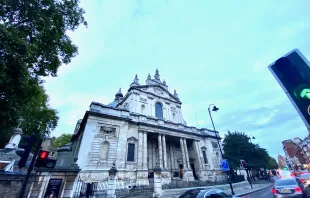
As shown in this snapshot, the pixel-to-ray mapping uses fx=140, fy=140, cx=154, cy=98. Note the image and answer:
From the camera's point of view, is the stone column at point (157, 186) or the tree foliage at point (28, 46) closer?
the tree foliage at point (28, 46)

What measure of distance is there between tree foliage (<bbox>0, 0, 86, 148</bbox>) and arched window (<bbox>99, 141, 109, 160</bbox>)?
922 centimetres

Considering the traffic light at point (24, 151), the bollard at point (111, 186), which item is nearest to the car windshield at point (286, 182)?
the bollard at point (111, 186)

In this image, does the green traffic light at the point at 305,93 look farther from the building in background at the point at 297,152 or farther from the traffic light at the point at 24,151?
the building in background at the point at 297,152

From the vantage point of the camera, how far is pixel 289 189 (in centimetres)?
797

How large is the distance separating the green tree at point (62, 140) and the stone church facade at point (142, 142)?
2837 centimetres

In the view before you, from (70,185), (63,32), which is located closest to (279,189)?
(70,185)

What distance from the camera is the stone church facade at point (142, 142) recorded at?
16.2 m

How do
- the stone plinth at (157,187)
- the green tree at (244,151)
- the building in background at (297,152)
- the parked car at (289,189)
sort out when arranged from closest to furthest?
the parked car at (289,189) → the stone plinth at (157,187) → the green tree at (244,151) → the building in background at (297,152)

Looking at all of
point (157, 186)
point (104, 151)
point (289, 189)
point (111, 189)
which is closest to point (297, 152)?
point (289, 189)

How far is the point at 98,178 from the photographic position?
1488cm

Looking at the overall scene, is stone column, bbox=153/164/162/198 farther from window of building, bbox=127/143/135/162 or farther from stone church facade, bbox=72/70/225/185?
window of building, bbox=127/143/135/162

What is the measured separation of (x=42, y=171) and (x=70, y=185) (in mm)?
1754

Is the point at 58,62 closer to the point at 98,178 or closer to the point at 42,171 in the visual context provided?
the point at 42,171

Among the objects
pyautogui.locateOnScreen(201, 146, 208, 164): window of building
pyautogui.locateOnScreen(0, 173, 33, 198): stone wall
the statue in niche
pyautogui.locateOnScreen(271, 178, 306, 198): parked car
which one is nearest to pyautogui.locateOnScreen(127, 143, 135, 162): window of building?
the statue in niche
